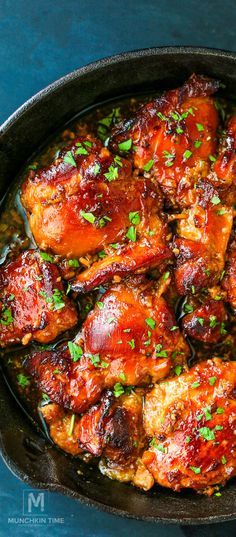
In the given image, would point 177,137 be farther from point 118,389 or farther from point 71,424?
point 71,424

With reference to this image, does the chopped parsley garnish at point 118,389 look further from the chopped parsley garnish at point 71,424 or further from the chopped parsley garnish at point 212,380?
the chopped parsley garnish at point 212,380

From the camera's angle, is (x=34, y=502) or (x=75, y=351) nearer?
(x=75, y=351)

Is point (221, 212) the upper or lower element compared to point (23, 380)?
upper

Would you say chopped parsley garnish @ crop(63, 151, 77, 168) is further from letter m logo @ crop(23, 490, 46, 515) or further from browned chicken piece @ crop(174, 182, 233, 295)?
letter m logo @ crop(23, 490, 46, 515)

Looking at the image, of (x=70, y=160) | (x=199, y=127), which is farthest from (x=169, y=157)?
(x=70, y=160)

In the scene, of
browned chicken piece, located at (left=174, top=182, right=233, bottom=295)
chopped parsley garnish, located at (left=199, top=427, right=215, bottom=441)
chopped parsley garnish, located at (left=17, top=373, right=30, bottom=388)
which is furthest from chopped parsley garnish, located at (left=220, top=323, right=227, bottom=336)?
chopped parsley garnish, located at (left=17, top=373, right=30, bottom=388)

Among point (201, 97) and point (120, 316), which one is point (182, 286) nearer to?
point (120, 316)

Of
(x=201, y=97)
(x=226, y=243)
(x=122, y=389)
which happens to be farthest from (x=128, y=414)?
(x=201, y=97)
